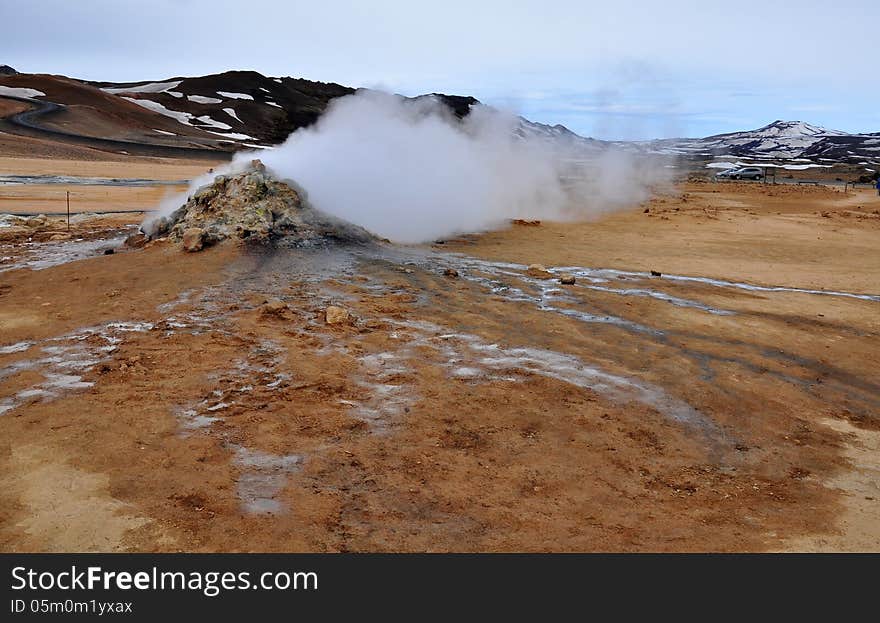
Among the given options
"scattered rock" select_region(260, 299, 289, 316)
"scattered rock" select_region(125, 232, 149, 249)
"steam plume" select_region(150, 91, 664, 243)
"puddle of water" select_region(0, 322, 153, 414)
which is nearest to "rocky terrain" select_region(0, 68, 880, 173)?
"steam plume" select_region(150, 91, 664, 243)

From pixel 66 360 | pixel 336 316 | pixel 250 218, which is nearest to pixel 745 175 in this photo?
pixel 250 218

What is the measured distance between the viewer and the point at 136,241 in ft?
45.8

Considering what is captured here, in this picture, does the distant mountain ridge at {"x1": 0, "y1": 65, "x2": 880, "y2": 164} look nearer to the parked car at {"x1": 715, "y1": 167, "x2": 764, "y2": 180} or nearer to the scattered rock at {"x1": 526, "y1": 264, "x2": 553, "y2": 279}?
the parked car at {"x1": 715, "y1": 167, "x2": 764, "y2": 180}

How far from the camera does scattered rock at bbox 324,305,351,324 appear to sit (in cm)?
859

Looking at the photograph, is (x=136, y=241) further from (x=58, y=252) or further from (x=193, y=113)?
(x=193, y=113)

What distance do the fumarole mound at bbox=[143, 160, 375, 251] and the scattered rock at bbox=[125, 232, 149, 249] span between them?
7.9 inches

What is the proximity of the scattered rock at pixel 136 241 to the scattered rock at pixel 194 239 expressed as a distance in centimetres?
Answer: 152

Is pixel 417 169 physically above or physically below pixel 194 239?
above

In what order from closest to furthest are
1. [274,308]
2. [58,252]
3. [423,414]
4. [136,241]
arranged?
[423,414], [274,308], [58,252], [136,241]

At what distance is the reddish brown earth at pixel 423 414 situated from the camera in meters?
4.33

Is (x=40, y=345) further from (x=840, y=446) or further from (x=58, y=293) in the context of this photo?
(x=840, y=446)

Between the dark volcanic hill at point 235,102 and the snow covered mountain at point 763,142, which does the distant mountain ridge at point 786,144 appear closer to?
the snow covered mountain at point 763,142

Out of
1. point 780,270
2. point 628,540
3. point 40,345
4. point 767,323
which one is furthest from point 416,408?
point 780,270

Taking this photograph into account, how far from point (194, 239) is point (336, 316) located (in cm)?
537
